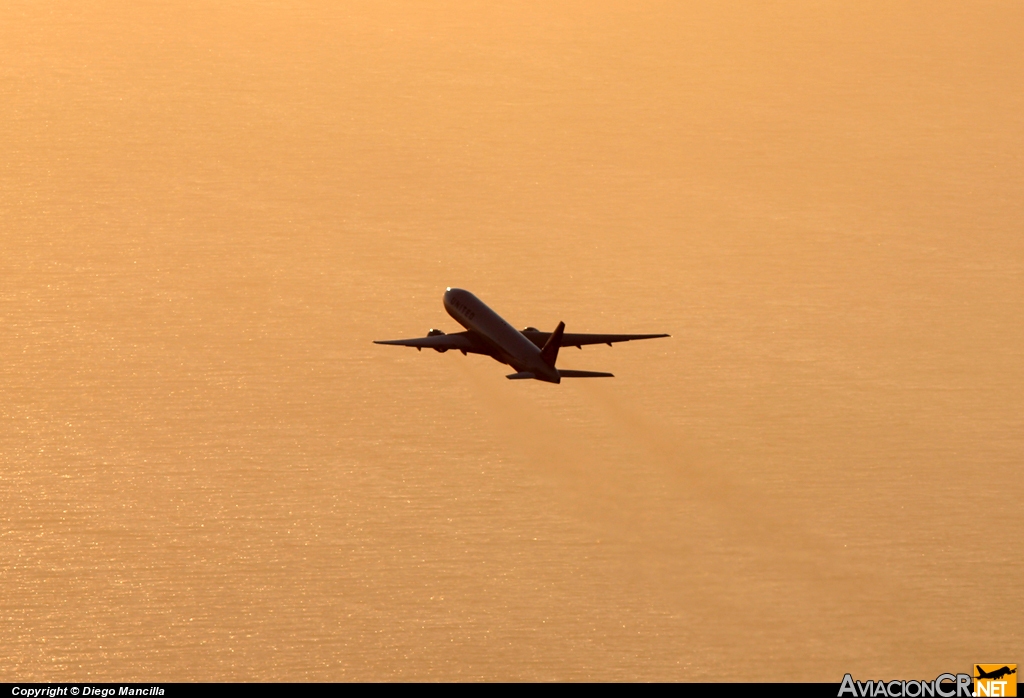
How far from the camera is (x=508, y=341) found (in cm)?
17975

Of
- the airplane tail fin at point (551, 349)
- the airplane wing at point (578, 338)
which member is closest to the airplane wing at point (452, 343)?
the airplane wing at point (578, 338)

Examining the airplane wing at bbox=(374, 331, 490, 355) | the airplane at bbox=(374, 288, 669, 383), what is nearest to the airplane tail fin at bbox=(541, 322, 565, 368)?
the airplane at bbox=(374, 288, 669, 383)

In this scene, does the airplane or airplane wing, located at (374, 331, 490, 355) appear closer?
the airplane

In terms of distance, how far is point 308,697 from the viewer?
17175 centimetres

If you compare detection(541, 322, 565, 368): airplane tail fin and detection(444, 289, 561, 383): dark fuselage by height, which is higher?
detection(444, 289, 561, 383): dark fuselage

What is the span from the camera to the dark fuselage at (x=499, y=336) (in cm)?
17425

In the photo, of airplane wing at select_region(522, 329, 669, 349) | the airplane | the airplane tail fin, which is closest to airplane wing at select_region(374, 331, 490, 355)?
the airplane

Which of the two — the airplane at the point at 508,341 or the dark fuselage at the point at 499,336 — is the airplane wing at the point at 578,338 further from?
the dark fuselage at the point at 499,336

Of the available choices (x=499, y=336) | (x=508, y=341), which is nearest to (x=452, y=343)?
(x=499, y=336)

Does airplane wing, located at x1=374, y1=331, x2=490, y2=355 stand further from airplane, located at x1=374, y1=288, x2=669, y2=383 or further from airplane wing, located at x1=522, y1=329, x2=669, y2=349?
airplane wing, located at x1=522, y1=329, x2=669, y2=349

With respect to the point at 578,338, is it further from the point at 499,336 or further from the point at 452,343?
the point at 452,343

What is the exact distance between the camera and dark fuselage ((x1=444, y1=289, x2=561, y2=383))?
17425cm

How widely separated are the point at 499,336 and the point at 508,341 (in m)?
2.16

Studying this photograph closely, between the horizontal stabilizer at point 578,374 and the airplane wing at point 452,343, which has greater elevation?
the airplane wing at point 452,343
